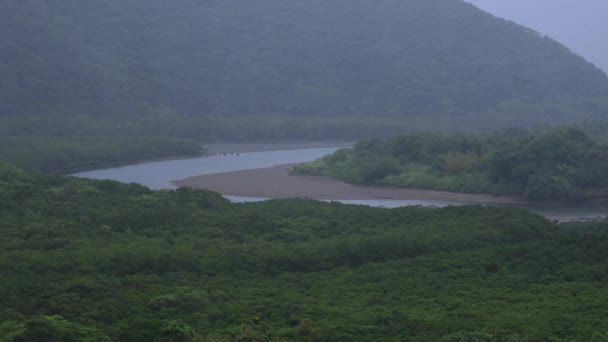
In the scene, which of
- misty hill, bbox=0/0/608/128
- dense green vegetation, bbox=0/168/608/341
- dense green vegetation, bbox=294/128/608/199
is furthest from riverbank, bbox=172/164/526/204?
misty hill, bbox=0/0/608/128

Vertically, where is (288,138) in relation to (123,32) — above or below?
below

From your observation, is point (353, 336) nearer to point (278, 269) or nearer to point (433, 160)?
point (278, 269)

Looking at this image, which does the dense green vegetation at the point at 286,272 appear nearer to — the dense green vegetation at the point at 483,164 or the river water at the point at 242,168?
the river water at the point at 242,168

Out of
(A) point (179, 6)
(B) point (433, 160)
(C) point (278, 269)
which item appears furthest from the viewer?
(A) point (179, 6)

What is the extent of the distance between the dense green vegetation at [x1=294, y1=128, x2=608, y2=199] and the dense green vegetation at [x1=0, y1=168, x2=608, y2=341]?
42.6 feet

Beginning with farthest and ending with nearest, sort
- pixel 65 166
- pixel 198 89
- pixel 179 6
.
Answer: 1. pixel 179 6
2. pixel 198 89
3. pixel 65 166

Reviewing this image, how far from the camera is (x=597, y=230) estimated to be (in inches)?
1024

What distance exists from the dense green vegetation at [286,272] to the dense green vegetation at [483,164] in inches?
511

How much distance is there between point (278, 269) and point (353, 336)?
21.4 feet

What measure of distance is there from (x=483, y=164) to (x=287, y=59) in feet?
175

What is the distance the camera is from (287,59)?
98.1m

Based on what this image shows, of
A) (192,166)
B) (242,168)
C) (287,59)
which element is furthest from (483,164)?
(287,59)

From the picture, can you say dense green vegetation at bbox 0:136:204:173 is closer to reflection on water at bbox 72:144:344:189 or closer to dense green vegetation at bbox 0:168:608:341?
reflection on water at bbox 72:144:344:189

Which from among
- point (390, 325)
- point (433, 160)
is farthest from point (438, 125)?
point (390, 325)
